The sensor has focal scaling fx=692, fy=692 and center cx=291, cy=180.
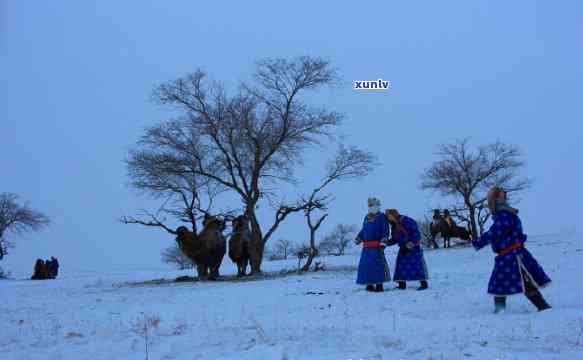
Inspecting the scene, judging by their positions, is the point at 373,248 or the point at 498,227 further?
the point at 373,248

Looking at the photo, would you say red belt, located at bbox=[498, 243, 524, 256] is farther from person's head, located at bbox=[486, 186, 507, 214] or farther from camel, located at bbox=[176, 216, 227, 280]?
camel, located at bbox=[176, 216, 227, 280]

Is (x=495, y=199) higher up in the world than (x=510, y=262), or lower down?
higher up

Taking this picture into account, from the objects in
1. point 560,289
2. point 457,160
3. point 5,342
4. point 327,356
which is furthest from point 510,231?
point 457,160

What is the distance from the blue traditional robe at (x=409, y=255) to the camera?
523 inches

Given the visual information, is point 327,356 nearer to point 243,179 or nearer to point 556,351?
point 556,351

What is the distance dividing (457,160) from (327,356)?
34.0 meters

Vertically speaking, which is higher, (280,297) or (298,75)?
(298,75)

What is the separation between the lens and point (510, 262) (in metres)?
9.01

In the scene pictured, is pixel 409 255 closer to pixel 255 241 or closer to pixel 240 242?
pixel 255 241

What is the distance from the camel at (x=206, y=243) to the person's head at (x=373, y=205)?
6.64m

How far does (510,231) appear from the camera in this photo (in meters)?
9.14

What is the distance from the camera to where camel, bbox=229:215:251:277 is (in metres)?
21.5

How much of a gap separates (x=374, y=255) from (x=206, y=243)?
7.11 m

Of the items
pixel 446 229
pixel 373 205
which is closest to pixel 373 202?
pixel 373 205
